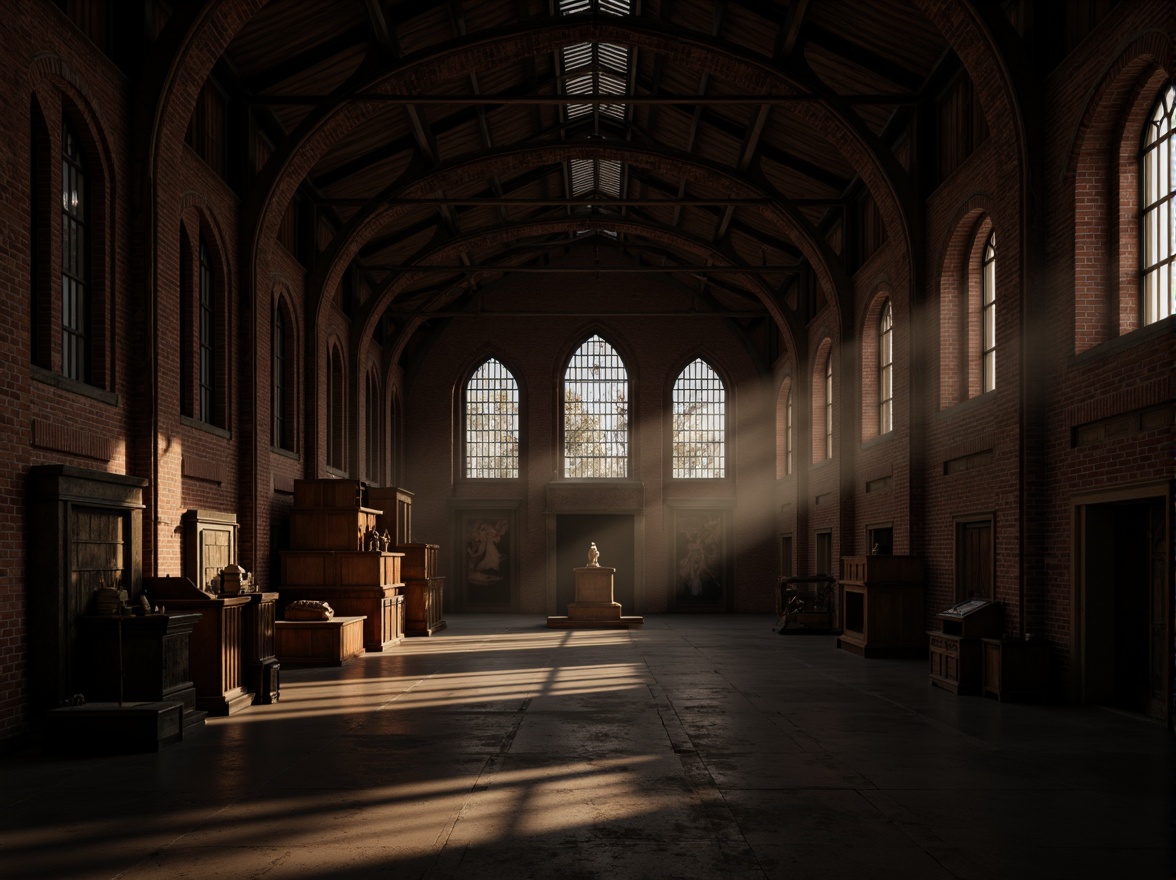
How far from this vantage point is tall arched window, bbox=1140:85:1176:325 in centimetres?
1077

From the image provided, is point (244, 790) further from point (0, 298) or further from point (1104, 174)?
point (1104, 174)

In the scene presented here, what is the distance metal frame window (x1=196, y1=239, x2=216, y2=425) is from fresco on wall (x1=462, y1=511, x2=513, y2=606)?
52.7ft

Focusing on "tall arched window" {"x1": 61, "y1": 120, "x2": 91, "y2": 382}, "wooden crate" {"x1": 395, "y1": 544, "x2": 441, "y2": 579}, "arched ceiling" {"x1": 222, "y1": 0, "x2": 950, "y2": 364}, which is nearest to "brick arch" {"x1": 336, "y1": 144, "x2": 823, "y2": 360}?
→ "arched ceiling" {"x1": 222, "y1": 0, "x2": 950, "y2": 364}

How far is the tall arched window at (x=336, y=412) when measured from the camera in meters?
23.8

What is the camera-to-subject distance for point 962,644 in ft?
41.9

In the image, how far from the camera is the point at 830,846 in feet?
19.9

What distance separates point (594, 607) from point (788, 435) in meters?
8.07

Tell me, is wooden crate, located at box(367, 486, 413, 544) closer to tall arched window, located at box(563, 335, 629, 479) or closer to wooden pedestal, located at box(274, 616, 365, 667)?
wooden pedestal, located at box(274, 616, 365, 667)

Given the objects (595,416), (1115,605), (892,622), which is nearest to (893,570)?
(892,622)

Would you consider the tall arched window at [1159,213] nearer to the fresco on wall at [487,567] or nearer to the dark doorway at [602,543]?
the dark doorway at [602,543]

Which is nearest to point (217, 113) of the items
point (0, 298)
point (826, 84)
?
point (0, 298)

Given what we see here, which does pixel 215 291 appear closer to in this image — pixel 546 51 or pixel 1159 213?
pixel 546 51

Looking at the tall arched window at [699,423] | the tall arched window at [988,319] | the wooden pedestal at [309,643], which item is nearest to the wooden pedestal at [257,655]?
the wooden pedestal at [309,643]

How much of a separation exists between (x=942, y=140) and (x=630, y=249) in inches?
584
